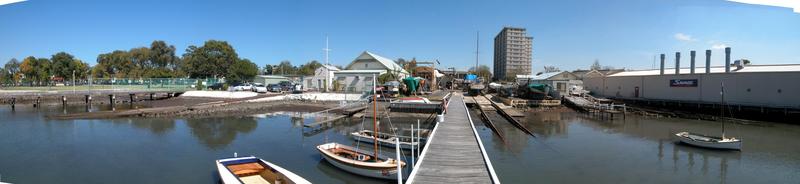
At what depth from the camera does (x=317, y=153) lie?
1784cm

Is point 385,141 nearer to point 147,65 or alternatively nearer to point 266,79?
point 266,79

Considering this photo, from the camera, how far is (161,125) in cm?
2706

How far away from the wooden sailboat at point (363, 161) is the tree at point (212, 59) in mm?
58275

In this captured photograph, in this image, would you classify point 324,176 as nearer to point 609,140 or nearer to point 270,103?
point 609,140

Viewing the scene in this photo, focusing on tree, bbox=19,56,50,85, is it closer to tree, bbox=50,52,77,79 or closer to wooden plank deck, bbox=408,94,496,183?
tree, bbox=50,52,77,79

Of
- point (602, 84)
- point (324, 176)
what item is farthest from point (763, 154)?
point (602, 84)

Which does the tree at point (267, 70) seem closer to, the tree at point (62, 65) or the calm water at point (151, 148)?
the tree at point (62, 65)

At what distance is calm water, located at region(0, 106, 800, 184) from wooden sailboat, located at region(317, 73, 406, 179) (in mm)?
342

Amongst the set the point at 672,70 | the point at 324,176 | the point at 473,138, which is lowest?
the point at 324,176

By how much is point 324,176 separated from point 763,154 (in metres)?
20.1

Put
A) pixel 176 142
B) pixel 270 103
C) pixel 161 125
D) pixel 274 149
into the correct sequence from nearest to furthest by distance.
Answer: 1. pixel 274 149
2. pixel 176 142
3. pixel 161 125
4. pixel 270 103

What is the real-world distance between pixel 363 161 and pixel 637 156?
12654mm

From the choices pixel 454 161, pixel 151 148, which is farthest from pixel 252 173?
pixel 151 148

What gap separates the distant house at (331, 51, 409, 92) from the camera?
1983 inches
